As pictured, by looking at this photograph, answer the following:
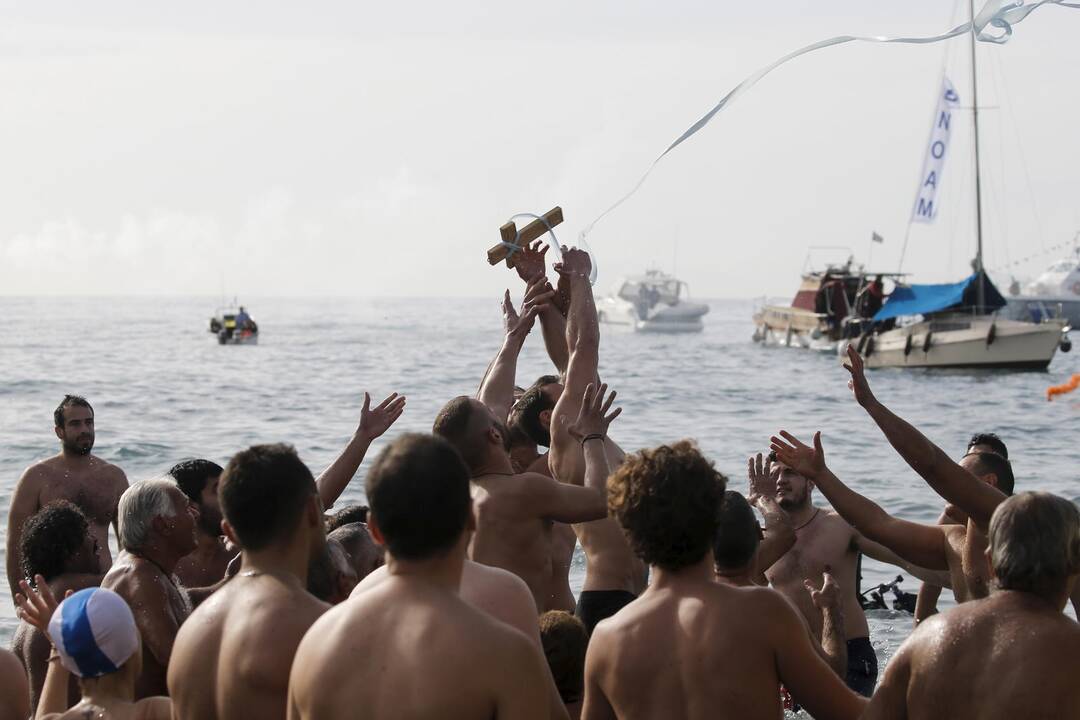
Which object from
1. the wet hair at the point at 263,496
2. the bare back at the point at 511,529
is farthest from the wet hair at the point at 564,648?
the wet hair at the point at 263,496

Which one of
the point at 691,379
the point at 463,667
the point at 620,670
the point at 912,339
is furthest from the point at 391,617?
the point at 912,339

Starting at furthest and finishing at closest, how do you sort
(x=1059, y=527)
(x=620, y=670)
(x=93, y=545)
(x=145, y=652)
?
1. (x=93, y=545)
2. (x=145, y=652)
3. (x=620, y=670)
4. (x=1059, y=527)

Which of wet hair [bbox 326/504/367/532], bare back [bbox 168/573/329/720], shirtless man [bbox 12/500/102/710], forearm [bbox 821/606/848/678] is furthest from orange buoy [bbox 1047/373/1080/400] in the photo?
bare back [bbox 168/573/329/720]

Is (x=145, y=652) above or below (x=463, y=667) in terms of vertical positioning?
below

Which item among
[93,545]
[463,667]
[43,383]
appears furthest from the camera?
[43,383]

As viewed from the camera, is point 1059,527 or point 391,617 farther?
point 1059,527

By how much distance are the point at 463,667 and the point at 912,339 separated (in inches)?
1831

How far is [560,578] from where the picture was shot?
579 cm

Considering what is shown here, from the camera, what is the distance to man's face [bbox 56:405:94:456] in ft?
25.1

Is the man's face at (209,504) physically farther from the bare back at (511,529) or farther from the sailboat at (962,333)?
the sailboat at (962,333)

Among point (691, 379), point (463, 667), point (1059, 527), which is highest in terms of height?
point (1059, 527)

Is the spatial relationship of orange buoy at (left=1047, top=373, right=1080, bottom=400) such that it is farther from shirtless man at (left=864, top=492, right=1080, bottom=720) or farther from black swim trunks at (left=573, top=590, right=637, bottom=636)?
shirtless man at (left=864, top=492, right=1080, bottom=720)

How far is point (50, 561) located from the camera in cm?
496

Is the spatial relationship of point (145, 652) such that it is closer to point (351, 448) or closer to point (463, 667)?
point (351, 448)
